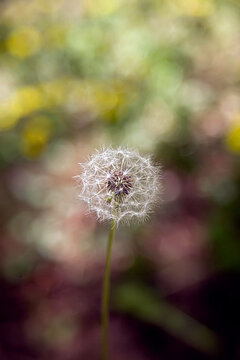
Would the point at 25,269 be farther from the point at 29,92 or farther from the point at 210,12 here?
the point at 210,12

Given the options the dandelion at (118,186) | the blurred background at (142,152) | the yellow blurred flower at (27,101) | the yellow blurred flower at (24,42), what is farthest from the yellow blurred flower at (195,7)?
the dandelion at (118,186)

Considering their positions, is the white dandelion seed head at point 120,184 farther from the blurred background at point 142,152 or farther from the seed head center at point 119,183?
the blurred background at point 142,152

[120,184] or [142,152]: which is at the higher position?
[142,152]

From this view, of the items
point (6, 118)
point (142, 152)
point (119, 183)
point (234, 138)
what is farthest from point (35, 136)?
point (119, 183)

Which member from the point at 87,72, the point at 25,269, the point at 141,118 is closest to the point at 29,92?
the point at 87,72

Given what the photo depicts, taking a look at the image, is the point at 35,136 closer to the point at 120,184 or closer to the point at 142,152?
the point at 142,152
